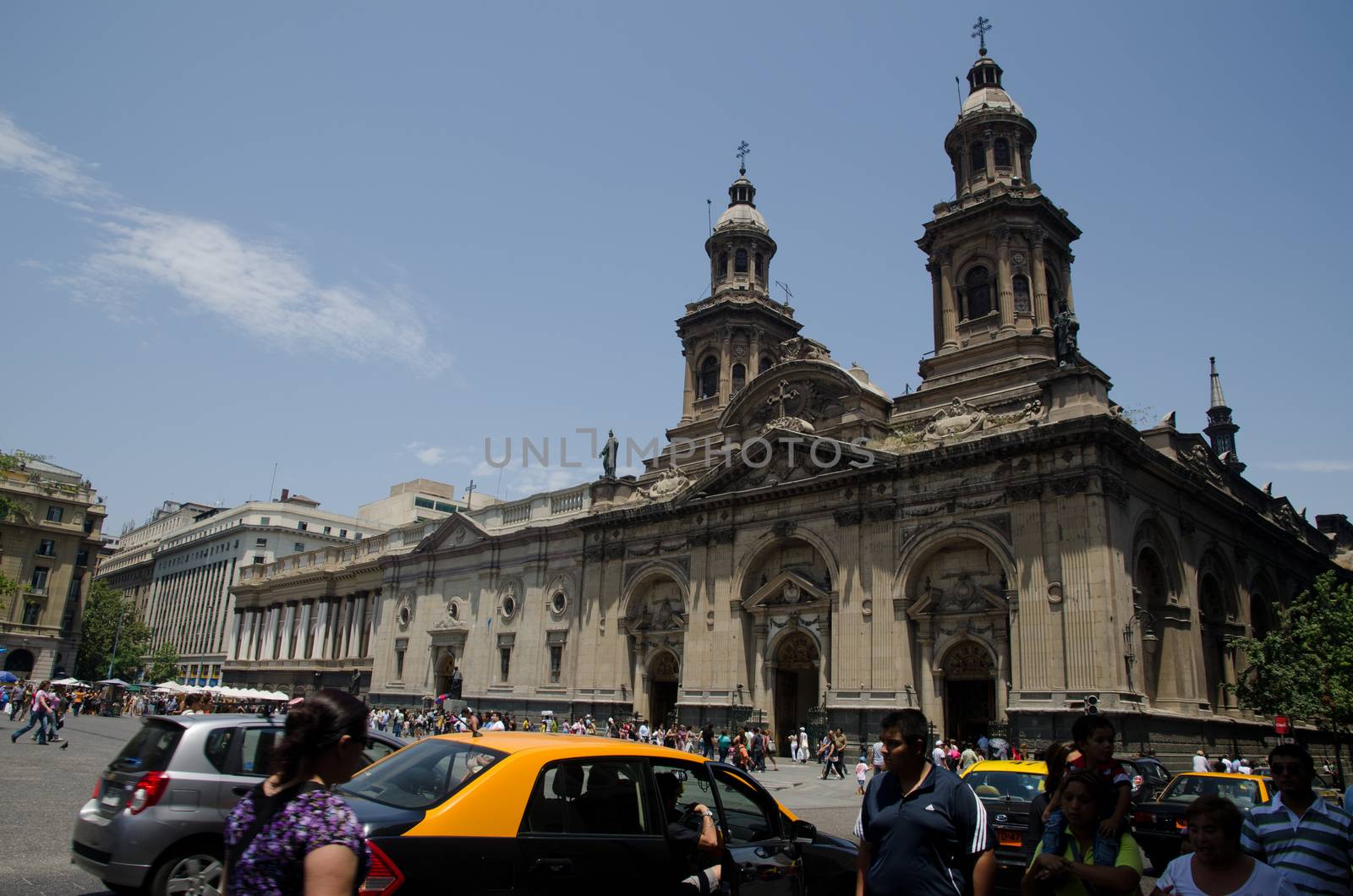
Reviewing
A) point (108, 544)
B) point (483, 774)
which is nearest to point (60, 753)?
point (483, 774)

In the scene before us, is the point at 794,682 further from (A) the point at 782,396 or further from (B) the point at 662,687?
(A) the point at 782,396

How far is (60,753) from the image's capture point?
77.4 ft

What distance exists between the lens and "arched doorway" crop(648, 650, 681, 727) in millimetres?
41156

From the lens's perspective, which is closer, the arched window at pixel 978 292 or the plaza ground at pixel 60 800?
the plaza ground at pixel 60 800

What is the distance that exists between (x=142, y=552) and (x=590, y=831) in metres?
129

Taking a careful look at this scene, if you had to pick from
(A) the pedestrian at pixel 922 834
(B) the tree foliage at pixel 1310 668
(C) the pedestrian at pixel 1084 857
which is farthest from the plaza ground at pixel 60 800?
(B) the tree foliage at pixel 1310 668

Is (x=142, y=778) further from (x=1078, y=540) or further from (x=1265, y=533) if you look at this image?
(x=1265, y=533)

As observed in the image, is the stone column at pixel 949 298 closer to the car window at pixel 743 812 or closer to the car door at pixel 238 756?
→ the car window at pixel 743 812

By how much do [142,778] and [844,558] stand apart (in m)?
28.6

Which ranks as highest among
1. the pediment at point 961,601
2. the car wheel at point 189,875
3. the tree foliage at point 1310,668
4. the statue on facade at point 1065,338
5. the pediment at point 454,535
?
the statue on facade at point 1065,338

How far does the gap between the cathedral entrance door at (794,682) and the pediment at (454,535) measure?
732 inches

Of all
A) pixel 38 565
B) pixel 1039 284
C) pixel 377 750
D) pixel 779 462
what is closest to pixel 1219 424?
pixel 1039 284

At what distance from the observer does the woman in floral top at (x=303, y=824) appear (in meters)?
3.34

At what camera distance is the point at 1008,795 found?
1259 centimetres
